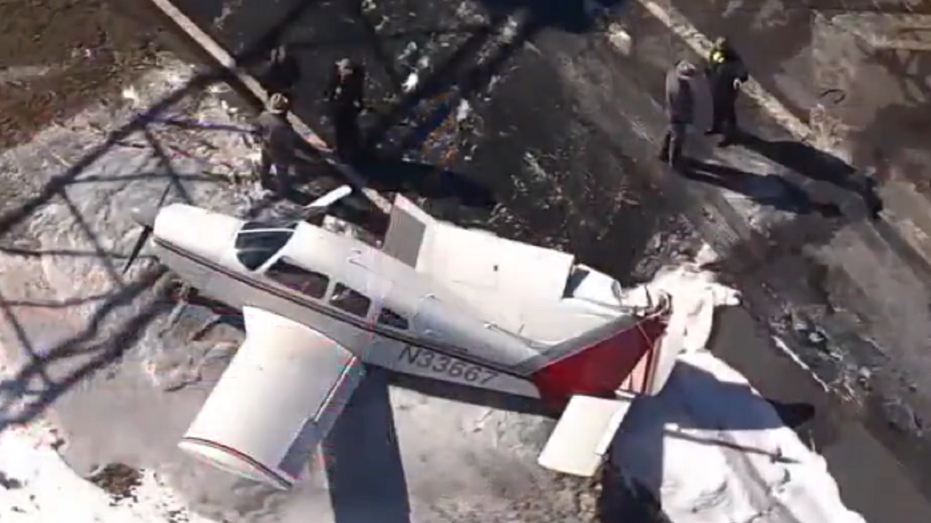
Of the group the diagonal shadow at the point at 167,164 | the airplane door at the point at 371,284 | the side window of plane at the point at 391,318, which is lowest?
the side window of plane at the point at 391,318

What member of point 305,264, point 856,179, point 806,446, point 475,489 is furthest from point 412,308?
point 856,179

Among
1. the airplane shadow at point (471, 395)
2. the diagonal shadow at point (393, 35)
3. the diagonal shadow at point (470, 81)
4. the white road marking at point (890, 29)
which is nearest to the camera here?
the airplane shadow at point (471, 395)

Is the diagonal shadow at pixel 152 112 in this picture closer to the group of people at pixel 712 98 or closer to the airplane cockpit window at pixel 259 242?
the airplane cockpit window at pixel 259 242

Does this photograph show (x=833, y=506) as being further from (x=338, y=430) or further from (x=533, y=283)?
(x=338, y=430)

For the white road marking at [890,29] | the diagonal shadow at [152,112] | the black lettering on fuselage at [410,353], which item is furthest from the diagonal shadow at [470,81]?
the white road marking at [890,29]

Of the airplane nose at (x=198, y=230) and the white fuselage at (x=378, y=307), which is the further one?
the airplane nose at (x=198, y=230)

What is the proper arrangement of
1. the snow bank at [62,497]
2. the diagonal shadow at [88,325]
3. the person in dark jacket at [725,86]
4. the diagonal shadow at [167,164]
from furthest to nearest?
the diagonal shadow at [167,164]
the person in dark jacket at [725,86]
the diagonal shadow at [88,325]
the snow bank at [62,497]

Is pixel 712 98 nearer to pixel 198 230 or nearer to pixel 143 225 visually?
pixel 198 230

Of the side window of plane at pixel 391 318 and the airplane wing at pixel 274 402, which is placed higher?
the side window of plane at pixel 391 318
